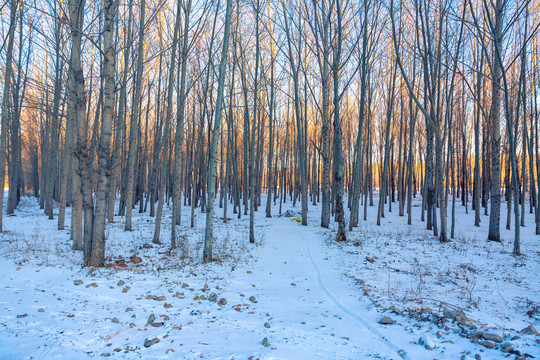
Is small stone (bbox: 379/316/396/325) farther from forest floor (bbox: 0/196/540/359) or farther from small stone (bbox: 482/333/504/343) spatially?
small stone (bbox: 482/333/504/343)

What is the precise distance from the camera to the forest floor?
2941 millimetres

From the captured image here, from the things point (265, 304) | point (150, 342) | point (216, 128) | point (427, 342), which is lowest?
point (265, 304)

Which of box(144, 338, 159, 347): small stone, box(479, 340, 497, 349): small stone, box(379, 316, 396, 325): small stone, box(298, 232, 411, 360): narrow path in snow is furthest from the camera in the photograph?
box(379, 316, 396, 325): small stone

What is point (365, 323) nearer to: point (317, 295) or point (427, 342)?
point (427, 342)

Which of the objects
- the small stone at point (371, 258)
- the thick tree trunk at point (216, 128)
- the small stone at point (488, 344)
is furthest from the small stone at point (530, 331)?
the thick tree trunk at point (216, 128)

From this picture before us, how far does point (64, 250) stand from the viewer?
7.13m

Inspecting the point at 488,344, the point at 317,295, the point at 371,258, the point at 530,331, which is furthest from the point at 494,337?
the point at 371,258

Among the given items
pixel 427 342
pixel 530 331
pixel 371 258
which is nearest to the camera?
pixel 427 342

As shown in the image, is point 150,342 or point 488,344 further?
point 150,342

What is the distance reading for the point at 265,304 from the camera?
4.37 meters

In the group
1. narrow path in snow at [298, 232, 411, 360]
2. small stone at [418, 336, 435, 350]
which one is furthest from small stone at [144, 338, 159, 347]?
small stone at [418, 336, 435, 350]

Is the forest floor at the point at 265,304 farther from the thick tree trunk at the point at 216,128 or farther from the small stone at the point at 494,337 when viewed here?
the thick tree trunk at the point at 216,128

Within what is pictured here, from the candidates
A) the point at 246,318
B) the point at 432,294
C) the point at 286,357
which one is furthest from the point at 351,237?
the point at 286,357

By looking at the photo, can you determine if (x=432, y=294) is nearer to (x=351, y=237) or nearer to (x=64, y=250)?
(x=351, y=237)
